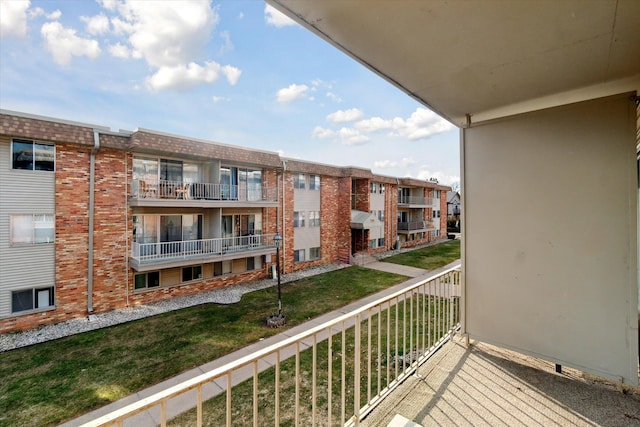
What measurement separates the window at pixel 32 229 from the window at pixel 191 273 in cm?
399

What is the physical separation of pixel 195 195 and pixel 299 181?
5.51 m

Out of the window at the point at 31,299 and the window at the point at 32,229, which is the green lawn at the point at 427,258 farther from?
→ the window at the point at 32,229

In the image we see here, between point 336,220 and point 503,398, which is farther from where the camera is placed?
point 336,220

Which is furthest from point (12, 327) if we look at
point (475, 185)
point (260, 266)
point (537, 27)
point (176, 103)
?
point (537, 27)

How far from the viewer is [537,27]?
156 centimetres

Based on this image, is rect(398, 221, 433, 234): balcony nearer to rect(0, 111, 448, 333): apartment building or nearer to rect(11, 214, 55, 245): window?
rect(0, 111, 448, 333): apartment building

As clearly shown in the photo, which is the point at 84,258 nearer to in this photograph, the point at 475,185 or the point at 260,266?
the point at 260,266

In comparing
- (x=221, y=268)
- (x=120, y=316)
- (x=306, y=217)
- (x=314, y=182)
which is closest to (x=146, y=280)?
(x=120, y=316)

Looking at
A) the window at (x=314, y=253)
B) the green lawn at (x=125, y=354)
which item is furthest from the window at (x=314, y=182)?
the green lawn at (x=125, y=354)

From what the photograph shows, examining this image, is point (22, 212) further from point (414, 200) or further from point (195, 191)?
point (414, 200)

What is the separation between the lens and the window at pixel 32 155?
7.50 m

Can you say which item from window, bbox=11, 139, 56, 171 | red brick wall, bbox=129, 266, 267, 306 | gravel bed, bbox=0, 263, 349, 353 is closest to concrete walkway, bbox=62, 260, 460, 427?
gravel bed, bbox=0, 263, 349, 353

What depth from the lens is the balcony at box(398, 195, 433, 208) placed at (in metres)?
22.1

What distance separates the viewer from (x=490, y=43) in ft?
5.61
